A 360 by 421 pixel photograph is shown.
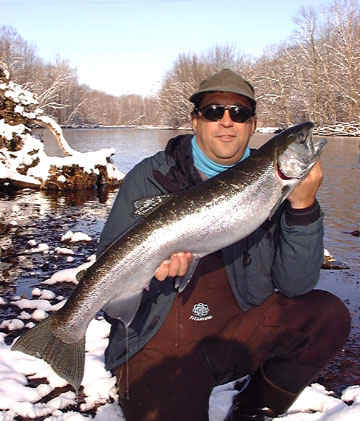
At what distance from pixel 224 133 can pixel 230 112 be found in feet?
0.55

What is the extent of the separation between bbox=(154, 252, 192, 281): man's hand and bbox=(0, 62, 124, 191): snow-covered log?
13.4 meters

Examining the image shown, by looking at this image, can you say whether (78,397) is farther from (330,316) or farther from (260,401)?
(330,316)

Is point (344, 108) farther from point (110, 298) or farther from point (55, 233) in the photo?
point (110, 298)

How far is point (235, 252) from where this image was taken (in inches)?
128

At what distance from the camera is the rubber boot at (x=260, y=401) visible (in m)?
3.14

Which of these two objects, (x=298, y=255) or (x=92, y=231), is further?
(x=92, y=231)

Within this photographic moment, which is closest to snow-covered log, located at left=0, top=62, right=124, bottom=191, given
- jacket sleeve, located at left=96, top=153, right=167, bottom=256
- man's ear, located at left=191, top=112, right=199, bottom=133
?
man's ear, located at left=191, top=112, right=199, bottom=133

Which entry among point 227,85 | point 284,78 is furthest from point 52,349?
point 284,78

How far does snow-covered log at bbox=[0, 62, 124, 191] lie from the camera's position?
15688 millimetres

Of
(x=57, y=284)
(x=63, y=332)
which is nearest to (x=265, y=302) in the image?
(x=63, y=332)

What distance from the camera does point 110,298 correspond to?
105 inches

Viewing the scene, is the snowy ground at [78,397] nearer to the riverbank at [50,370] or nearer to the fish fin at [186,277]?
the riverbank at [50,370]

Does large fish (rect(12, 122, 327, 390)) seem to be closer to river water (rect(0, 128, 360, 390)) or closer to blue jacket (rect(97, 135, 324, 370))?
blue jacket (rect(97, 135, 324, 370))

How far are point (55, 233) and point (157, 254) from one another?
7399 millimetres
